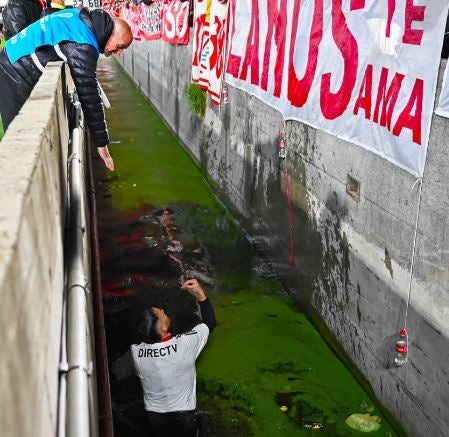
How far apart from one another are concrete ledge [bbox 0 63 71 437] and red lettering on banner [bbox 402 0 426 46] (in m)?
2.34

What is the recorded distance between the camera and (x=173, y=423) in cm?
414

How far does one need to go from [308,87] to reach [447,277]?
2.38m

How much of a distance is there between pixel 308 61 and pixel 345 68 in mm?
829

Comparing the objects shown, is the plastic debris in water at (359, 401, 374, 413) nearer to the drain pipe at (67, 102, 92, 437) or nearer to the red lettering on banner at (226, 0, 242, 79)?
the drain pipe at (67, 102, 92, 437)

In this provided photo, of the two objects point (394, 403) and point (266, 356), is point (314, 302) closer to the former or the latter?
point (266, 356)

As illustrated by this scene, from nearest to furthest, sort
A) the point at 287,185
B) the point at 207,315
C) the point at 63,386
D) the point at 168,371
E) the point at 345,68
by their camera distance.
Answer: the point at 63,386 → the point at 168,371 → the point at 345,68 → the point at 207,315 → the point at 287,185

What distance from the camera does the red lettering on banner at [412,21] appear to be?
3.38m

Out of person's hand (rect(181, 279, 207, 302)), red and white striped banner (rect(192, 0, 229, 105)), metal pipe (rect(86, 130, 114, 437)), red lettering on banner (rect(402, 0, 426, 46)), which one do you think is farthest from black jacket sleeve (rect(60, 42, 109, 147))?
red and white striped banner (rect(192, 0, 229, 105))

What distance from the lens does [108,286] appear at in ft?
22.1

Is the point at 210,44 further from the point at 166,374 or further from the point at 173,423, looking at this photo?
the point at 173,423

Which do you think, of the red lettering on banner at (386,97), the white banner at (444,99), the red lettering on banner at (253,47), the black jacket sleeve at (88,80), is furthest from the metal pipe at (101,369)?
the red lettering on banner at (253,47)

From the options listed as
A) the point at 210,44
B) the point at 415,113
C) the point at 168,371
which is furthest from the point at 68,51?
the point at 210,44

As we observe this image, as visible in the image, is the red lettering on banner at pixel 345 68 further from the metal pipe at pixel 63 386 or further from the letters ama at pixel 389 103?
the metal pipe at pixel 63 386

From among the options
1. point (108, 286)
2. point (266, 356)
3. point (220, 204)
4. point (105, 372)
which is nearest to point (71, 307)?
point (105, 372)
